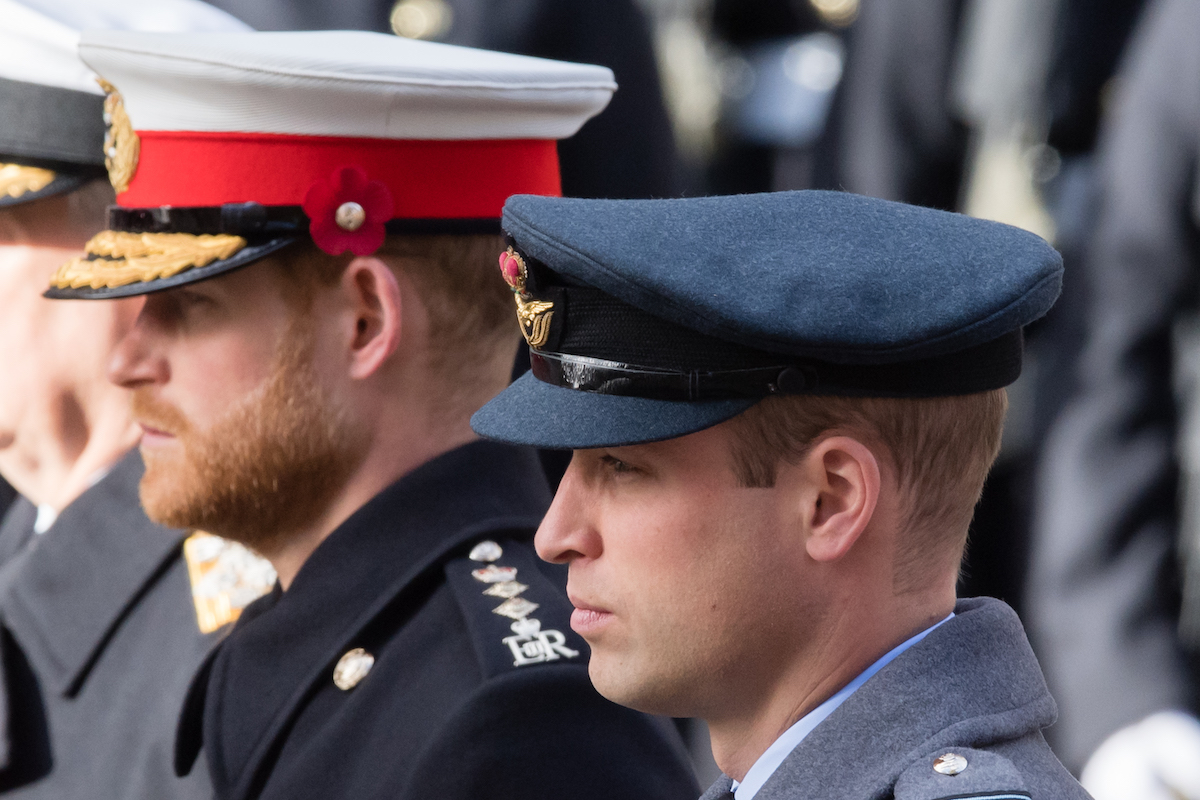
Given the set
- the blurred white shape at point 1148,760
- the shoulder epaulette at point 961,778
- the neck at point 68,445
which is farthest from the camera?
the blurred white shape at point 1148,760

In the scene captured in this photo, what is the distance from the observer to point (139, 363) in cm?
235

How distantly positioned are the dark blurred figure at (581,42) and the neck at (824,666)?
7.50 feet

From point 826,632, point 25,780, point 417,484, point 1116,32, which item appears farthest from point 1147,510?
point 25,780

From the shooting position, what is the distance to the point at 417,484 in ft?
7.59

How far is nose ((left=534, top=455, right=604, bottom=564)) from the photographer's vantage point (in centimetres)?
163

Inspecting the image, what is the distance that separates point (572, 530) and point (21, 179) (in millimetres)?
1671

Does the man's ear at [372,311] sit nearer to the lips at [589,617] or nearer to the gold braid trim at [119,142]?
the gold braid trim at [119,142]

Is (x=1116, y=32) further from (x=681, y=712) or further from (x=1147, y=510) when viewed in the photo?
(x=681, y=712)

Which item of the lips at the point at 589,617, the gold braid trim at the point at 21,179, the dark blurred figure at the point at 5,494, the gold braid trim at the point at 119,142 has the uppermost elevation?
the gold braid trim at the point at 119,142

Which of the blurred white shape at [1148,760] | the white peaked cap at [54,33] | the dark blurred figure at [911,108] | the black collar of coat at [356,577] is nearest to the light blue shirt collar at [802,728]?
the black collar of coat at [356,577]

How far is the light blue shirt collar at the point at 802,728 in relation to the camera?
5.14 ft

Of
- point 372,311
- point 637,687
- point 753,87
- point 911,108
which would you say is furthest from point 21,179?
point 753,87

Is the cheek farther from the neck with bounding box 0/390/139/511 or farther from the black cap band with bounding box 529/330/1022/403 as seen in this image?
the black cap band with bounding box 529/330/1022/403

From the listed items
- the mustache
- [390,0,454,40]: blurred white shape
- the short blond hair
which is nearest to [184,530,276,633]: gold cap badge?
the mustache
